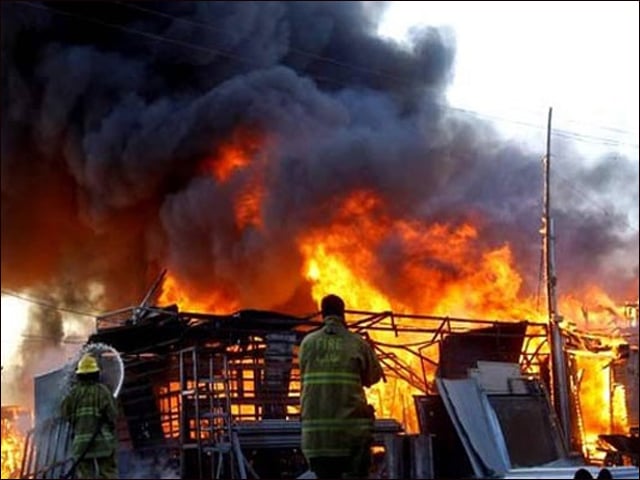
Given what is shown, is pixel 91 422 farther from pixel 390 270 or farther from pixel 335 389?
pixel 390 270

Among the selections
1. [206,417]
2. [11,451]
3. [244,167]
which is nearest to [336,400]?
[206,417]

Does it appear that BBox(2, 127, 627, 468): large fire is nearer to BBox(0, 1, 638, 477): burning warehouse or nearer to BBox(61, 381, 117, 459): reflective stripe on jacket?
BBox(0, 1, 638, 477): burning warehouse

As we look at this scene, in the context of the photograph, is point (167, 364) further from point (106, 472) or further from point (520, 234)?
point (520, 234)

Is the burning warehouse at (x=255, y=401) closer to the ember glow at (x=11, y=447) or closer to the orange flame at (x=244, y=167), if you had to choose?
the ember glow at (x=11, y=447)

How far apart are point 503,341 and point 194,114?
14.0 meters

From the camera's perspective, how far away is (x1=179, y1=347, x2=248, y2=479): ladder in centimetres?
1383

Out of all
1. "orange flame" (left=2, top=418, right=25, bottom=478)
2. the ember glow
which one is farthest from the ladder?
"orange flame" (left=2, top=418, right=25, bottom=478)

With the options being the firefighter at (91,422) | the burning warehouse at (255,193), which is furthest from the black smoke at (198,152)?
the firefighter at (91,422)

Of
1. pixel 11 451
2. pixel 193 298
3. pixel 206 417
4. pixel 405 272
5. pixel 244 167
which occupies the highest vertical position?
pixel 244 167

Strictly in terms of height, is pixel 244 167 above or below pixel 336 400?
above

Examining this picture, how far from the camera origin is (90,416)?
27.1 feet

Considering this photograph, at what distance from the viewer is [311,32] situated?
30766mm

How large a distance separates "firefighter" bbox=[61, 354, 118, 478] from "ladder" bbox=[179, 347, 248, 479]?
5.37 metres

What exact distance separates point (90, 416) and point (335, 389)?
2903 mm
